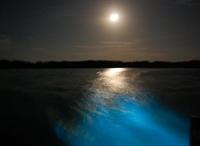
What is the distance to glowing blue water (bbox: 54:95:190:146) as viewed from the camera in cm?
1393

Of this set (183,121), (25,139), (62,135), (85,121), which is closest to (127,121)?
(85,121)

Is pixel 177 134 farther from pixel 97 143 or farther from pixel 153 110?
pixel 153 110

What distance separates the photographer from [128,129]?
16.2 meters

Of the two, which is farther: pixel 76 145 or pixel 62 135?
pixel 62 135

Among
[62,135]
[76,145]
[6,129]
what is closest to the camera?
[76,145]

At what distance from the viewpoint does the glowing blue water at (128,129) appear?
548 inches

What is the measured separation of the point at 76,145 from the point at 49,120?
19.6 feet

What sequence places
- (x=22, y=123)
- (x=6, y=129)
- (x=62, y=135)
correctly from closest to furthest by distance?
(x=62, y=135)
(x=6, y=129)
(x=22, y=123)

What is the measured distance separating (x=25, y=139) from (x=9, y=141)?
0.93m

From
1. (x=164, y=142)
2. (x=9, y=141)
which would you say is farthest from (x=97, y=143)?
(x=9, y=141)

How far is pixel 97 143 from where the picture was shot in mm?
13633

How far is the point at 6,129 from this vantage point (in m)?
15.9

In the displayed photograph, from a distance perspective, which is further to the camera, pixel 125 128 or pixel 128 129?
pixel 125 128

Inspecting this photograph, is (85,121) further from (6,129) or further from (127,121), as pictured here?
(6,129)
